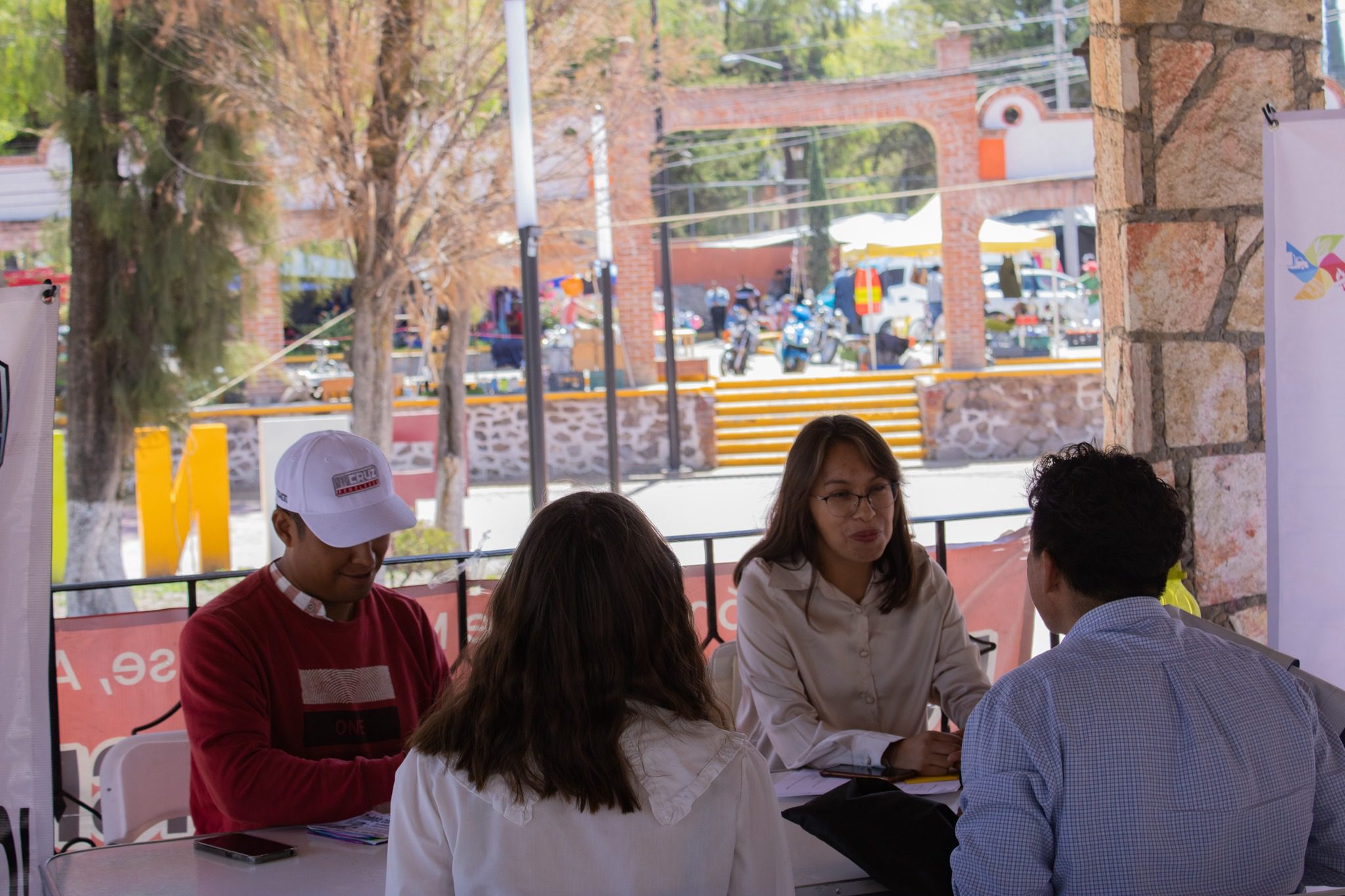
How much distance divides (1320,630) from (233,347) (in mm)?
8312

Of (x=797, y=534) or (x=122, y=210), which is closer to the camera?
(x=797, y=534)

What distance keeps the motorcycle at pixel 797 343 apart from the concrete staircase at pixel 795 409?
5.01 ft

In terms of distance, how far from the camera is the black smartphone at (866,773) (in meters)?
2.35

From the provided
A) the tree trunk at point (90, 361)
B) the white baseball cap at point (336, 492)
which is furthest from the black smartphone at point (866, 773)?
the tree trunk at point (90, 361)

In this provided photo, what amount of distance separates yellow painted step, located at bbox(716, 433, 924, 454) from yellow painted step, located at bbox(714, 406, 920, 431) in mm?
331

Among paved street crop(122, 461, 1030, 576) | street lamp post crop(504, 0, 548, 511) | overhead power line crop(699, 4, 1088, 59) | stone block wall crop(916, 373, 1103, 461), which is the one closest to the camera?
street lamp post crop(504, 0, 548, 511)

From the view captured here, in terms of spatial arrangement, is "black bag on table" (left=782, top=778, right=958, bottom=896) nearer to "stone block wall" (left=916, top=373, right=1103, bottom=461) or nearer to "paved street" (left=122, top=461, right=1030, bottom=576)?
"paved street" (left=122, top=461, right=1030, bottom=576)

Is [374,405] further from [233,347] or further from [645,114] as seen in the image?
[645,114]

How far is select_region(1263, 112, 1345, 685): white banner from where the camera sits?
2.93 meters

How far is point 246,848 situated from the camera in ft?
6.61

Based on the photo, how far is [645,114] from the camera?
35.3 feet

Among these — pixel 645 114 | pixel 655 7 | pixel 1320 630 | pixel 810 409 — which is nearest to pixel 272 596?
pixel 1320 630

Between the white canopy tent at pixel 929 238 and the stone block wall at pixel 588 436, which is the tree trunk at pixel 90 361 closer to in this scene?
the stone block wall at pixel 588 436

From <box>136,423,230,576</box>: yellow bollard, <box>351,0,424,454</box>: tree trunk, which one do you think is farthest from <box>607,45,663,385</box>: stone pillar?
<box>136,423,230,576</box>: yellow bollard
